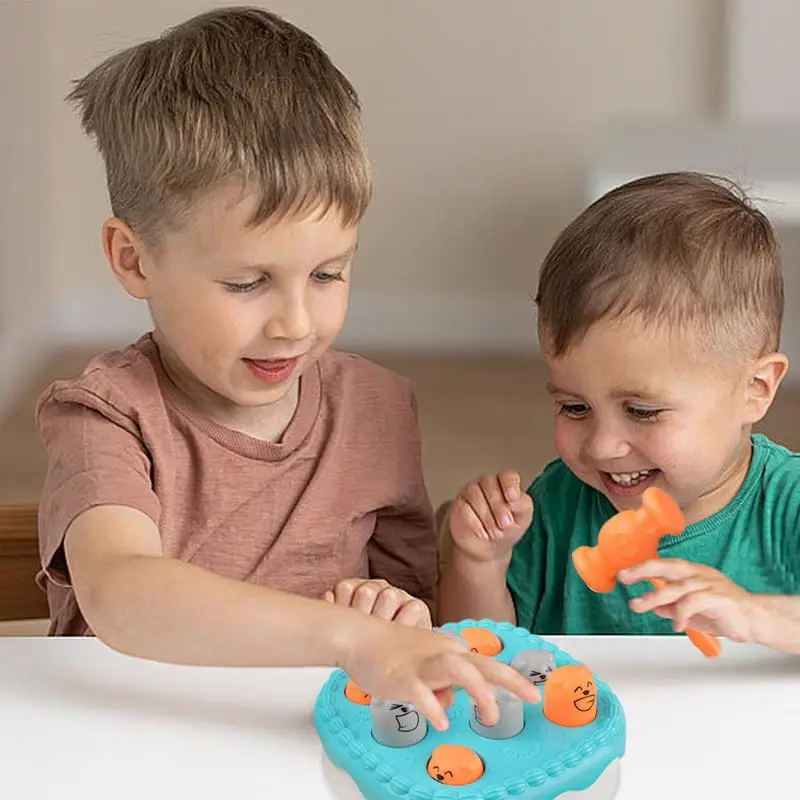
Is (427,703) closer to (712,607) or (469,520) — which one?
(712,607)

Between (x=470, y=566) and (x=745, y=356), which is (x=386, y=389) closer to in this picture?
(x=470, y=566)

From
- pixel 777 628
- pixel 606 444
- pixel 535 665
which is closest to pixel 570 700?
pixel 535 665

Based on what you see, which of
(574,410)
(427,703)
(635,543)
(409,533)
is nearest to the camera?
(427,703)

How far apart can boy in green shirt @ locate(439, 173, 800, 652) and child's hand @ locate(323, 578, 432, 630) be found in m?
0.13

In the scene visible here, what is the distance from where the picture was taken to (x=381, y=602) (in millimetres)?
779

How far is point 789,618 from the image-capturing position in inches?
28.2

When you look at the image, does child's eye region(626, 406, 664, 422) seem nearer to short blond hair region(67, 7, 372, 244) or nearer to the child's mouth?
the child's mouth

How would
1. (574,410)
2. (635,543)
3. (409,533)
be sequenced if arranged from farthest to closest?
(409,533) → (574,410) → (635,543)

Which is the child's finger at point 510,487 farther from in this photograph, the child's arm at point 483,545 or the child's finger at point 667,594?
the child's finger at point 667,594

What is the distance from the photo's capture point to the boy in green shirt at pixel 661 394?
85cm

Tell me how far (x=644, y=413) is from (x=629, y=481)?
0.05 metres

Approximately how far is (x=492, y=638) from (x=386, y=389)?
305 mm

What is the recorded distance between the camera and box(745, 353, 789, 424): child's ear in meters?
0.89

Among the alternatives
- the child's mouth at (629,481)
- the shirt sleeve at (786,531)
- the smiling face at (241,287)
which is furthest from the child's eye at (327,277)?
the shirt sleeve at (786,531)
